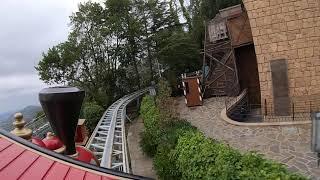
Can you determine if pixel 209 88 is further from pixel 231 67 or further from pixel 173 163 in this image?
pixel 173 163

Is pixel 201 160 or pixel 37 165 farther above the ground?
pixel 37 165

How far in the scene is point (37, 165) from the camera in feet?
10.1

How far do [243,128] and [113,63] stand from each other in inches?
831

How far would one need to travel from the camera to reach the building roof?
115 inches

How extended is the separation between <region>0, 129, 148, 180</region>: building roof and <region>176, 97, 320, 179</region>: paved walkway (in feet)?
22.2

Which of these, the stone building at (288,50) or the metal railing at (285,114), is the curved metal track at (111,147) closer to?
the metal railing at (285,114)

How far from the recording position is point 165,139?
440 inches

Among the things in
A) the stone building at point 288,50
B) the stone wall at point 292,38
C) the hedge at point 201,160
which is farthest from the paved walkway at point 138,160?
the stone wall at point 292,38

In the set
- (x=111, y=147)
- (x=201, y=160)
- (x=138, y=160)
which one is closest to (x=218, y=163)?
(x=201, y=160)

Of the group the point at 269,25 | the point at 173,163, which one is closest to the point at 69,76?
the point at 269,25

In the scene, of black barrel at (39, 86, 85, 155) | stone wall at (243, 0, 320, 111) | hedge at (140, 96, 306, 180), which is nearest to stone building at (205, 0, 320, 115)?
stone wall at (243, 0, 320, 111)

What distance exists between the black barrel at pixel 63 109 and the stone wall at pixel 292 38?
1177 centimetres

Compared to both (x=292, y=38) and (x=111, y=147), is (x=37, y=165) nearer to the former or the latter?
(x=111, y=147)

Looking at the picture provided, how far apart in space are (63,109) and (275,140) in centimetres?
906
